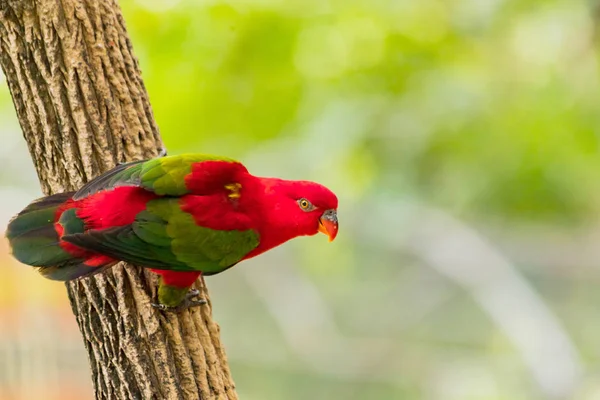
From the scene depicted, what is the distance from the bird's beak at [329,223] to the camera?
2.67 metres

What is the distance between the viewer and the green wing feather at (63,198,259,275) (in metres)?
2.30

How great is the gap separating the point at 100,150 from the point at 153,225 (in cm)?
40

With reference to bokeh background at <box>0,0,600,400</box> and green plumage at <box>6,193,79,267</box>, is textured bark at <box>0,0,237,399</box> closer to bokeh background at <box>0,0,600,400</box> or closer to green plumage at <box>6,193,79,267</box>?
green plumage at <box>6,193,79,267</box>

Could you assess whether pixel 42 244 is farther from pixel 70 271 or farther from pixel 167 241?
pixel 167 241

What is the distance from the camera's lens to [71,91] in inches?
100

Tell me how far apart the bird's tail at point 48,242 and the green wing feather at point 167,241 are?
80 millimetres

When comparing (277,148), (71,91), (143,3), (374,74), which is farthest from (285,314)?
(71,91)

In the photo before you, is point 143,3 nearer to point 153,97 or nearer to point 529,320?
point 153,97

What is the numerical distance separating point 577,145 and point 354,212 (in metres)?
1.91

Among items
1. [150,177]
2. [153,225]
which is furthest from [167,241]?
[150,177]

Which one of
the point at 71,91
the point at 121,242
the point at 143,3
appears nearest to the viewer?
the point at 121,242

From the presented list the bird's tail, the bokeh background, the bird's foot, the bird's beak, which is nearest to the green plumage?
the bird's tail

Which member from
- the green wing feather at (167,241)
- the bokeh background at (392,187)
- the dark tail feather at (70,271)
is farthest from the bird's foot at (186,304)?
the bokeh background at (392,187)

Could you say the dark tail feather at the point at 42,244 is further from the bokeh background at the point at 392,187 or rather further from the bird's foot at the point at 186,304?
the bokeh background at the point at 392,187
